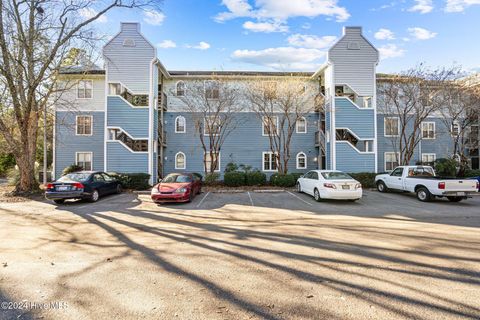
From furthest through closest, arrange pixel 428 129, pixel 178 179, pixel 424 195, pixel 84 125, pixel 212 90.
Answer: pixel 428 129 < pixel 84 125 < pixel 212 90 < pixel 178 179 < pixel 424 195

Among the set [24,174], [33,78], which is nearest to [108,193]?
[24,174]

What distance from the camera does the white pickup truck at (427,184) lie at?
36.1ft

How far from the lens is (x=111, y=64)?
18.6 m

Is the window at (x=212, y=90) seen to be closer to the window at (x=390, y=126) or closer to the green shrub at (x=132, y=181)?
the green shrub at (x=132, y=181)

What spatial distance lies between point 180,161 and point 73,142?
931 cm

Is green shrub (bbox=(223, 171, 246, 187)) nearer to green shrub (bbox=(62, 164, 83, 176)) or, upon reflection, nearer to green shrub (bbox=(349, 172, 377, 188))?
green shrub (bbox=(349, 172, 377, 188))

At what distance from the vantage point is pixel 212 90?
1903 centimetres

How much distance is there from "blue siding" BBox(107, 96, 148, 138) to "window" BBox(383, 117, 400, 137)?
829 inches

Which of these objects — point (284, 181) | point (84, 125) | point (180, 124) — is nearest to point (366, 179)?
point (284, 181)

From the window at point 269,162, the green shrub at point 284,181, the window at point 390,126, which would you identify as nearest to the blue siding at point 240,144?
the window at point 269,162

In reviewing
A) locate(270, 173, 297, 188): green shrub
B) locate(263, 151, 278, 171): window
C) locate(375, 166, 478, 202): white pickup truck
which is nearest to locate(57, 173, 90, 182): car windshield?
locate(270, 173, 297, 188): green shrub

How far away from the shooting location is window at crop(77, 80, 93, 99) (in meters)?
Answer: 21.0

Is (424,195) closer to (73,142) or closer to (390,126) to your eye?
(390,126)

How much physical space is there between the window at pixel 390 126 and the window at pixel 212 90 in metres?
15.6
